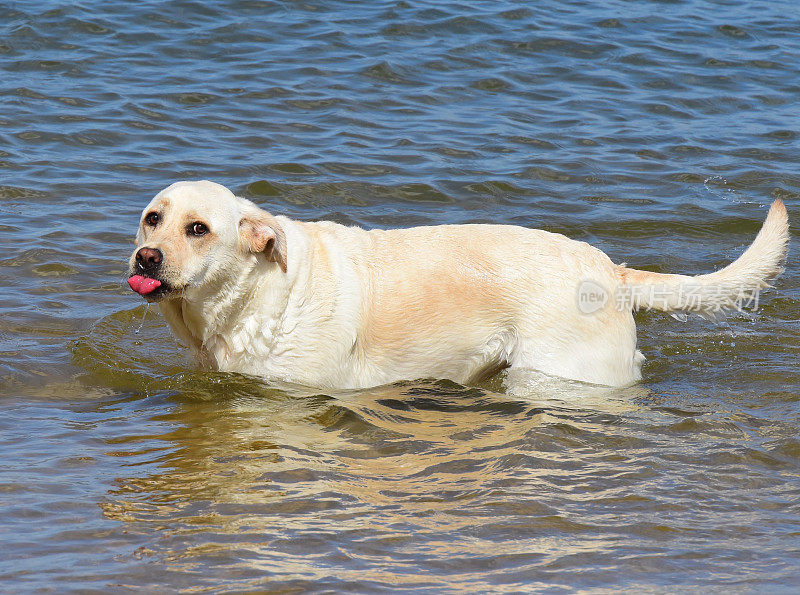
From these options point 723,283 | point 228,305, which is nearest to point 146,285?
point 228,305

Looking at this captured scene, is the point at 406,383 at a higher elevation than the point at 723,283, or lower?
lower

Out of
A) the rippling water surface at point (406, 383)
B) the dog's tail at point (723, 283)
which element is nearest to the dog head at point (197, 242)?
the rippling water surface at point (406, 383)

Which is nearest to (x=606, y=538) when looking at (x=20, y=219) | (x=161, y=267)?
(x=161, y=267)

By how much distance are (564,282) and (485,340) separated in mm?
586

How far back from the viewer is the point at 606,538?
14.4 ft

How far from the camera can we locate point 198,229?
5512mm

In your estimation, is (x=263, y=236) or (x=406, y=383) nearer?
(x=263, y=236)

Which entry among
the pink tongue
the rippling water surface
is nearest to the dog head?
the pink tongue

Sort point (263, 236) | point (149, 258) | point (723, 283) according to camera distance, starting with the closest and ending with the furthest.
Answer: point (149, 258) < point (263, 236) < point (723, 283)

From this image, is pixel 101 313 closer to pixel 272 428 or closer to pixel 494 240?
pixel 272 428

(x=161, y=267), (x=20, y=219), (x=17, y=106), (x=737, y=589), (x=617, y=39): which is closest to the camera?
(x=737, y=589)

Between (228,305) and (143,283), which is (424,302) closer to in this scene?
(228,305)

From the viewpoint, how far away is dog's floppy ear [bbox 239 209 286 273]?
5.62 m

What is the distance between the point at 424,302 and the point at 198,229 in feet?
4.62
